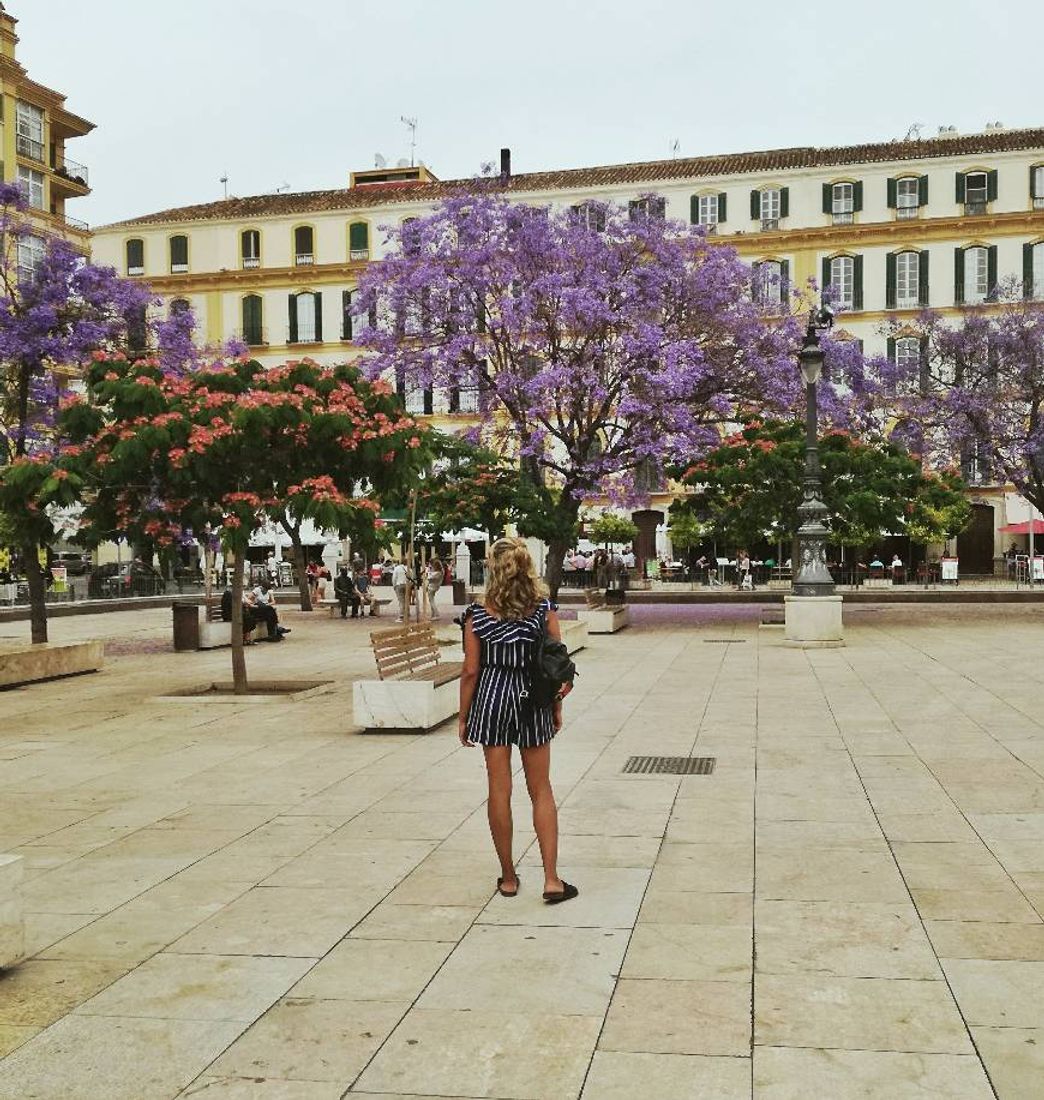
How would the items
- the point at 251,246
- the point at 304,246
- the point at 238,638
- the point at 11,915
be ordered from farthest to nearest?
the point at 251,246 < the point at 304,246 < the point at 238,638 < the point at 11,915

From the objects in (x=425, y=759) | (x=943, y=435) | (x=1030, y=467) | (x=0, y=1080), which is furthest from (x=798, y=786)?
(x=943, y=435)

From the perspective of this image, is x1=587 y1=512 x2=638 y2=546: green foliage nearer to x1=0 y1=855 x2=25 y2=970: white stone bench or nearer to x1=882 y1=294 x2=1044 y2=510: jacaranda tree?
x1=882 y1=294 x2=1044 y2=510: jacaranda tree

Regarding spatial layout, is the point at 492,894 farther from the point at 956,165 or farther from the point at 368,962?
the point at 956,165

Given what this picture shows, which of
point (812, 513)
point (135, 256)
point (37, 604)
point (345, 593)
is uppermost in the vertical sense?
point (135, 256)

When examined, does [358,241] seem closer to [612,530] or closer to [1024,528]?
[612,530]

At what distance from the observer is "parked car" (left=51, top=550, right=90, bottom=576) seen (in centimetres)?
4525

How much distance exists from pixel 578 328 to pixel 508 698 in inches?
802

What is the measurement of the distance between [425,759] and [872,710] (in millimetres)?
4494

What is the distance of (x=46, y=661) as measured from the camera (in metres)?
15.2

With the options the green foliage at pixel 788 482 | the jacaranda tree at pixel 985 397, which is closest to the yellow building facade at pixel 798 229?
the jacaranda tree at pixel 985 397

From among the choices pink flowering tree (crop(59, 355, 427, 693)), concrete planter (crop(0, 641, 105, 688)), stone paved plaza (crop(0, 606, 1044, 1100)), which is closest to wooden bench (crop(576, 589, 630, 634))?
concrete planter (crop(0, 641, 105, 688))

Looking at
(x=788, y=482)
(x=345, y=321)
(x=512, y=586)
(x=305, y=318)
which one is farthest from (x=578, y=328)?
(x=305, y=318)

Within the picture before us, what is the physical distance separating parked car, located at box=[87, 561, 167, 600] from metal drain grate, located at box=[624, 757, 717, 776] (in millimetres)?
26174

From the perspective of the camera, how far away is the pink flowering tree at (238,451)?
1229 cm
